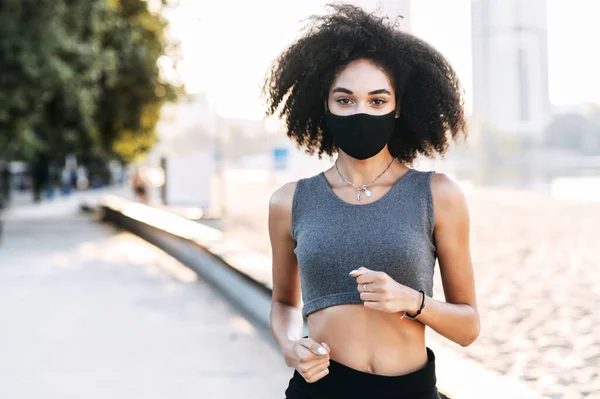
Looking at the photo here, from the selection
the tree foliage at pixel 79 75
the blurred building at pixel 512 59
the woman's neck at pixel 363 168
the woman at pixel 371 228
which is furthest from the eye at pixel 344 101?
the blurred building at pixel 512 59

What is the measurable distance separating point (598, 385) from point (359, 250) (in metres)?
4.56

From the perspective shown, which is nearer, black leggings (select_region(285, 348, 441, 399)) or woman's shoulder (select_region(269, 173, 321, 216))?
black leggings (select_region(285, 348, 441, 399))

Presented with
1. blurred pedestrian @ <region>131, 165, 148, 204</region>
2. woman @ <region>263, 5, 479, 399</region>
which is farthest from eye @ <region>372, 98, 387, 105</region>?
blurred pedestrian @ <region>131, 165, 148, 204</region>

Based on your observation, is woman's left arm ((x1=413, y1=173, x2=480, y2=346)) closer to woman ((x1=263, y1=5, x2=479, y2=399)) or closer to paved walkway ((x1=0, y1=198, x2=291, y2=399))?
woman ((x1=263, y1=5, x2=479, y2=399))

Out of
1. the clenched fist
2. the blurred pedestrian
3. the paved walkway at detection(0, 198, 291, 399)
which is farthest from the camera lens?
the blurred pedestrian

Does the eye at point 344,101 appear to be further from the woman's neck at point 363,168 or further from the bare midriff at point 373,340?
the bare midriff at point 373,340

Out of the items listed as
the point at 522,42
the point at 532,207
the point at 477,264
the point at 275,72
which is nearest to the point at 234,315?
the point at 477,264

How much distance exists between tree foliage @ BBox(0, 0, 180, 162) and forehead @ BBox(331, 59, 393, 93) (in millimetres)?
18706

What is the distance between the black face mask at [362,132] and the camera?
2.17 m

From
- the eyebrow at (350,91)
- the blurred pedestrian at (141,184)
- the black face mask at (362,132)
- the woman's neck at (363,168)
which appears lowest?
the blurred pedestrian at (141,184)

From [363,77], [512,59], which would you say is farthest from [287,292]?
[512,59]

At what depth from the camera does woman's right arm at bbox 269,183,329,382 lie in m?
2.04

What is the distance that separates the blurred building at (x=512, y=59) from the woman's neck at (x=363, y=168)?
20.0 m

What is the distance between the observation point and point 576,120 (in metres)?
32.2
